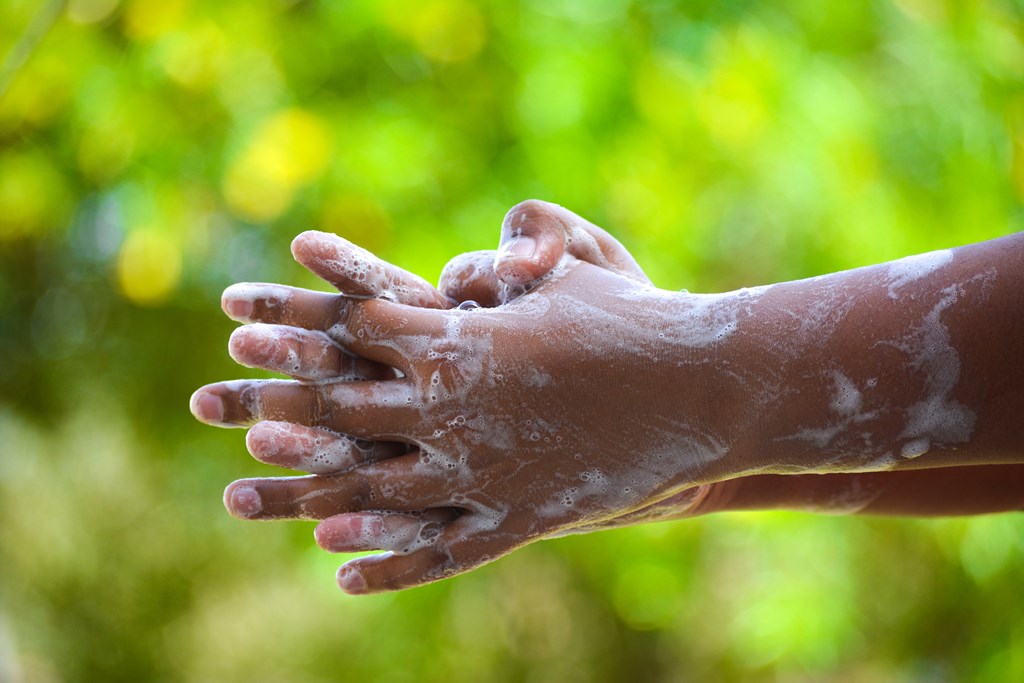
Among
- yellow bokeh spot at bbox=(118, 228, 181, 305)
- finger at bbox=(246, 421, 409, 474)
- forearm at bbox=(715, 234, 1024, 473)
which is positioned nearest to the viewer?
forearm at bbox=(715, 234, 1024, 473)

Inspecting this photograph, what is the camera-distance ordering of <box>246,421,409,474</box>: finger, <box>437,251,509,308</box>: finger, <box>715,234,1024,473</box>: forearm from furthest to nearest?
<box>437,251,509,308</box>: finger → <box>246,421,409,474</box>: finger → <box>715,234,1024,473</box>: forearm

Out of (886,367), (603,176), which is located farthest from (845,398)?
(603,176)

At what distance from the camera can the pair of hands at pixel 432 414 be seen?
1.01 metres

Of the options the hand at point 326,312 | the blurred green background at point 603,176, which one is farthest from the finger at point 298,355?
the blurred green background at point 603,176

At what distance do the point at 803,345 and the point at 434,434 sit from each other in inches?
17.2

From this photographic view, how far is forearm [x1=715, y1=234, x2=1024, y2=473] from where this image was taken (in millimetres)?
901

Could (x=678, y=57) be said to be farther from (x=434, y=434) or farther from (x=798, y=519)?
(x=434, y=434)

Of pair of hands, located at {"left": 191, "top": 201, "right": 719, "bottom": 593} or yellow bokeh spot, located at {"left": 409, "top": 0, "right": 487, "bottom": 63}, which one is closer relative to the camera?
pair of hands, located at {"left": 191, "top": 201, "right": 719, "bottom": 593}

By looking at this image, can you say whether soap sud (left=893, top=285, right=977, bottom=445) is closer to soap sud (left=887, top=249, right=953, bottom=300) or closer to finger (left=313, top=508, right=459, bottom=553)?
soap sud (left=887, top=249, right=953, bottom=300)

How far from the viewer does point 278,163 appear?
2.29m

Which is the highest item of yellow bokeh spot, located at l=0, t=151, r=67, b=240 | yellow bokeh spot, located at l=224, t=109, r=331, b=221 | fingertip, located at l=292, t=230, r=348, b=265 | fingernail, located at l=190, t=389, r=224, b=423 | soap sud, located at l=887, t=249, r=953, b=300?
yellow bokeh spot, located at l=0, t=151, r=67, b=240

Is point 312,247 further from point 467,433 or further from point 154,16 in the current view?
point 154,16

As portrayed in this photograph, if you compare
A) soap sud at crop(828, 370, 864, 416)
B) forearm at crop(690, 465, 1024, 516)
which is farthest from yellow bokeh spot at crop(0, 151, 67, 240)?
soap sud at crop(828, 370, 864, 416)

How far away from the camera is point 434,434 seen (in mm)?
1025
